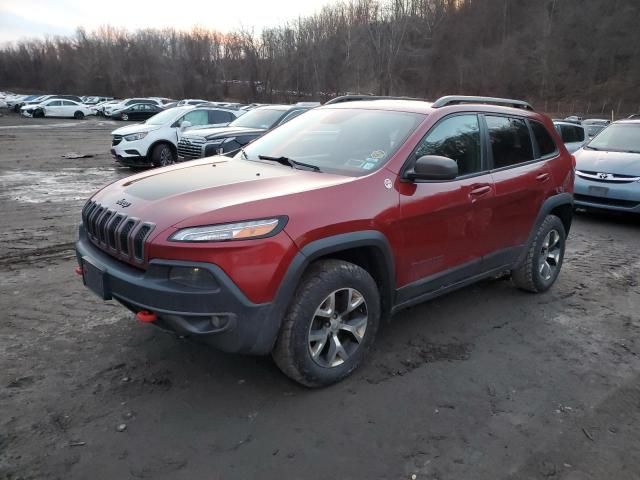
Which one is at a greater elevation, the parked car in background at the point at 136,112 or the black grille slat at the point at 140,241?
the parked car in background at the point at 136,112

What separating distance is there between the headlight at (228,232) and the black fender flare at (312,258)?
9.2 inches

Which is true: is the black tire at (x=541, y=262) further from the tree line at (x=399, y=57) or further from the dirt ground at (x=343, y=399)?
the tree line at (x=399, y=57)

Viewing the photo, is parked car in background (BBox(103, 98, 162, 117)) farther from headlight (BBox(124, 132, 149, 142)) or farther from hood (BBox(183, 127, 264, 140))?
hood (BBox(183, 127, 264, 140))

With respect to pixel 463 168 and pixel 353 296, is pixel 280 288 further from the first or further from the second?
pixel 463 168

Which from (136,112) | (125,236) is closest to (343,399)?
(125,236)

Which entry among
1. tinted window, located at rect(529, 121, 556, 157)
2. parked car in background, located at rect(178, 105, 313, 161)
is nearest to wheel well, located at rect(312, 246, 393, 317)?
tinted window, located at rect(529, 121, 556, 157)

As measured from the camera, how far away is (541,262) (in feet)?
16.5

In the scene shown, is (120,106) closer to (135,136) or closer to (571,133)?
(135,136)

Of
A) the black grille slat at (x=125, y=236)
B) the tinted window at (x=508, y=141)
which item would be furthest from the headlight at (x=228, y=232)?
the tinted window at (x=508, y=141)

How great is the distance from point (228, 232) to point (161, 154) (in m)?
11.1

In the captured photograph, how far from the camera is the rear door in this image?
14.1 ft

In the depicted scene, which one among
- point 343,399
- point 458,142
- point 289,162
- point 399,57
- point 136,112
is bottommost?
point 343,399

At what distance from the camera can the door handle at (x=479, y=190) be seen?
13.1ft

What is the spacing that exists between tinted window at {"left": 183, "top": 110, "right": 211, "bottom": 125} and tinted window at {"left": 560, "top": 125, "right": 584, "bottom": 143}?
914 cm
